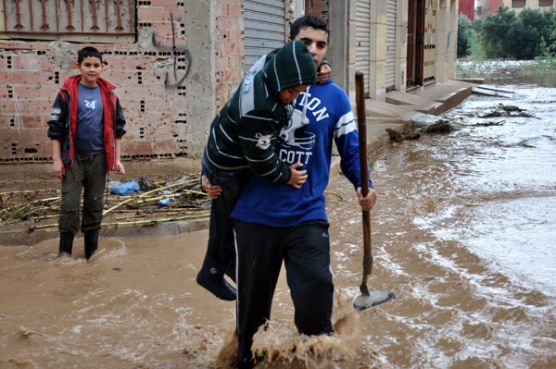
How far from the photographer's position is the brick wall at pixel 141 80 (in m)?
7.86

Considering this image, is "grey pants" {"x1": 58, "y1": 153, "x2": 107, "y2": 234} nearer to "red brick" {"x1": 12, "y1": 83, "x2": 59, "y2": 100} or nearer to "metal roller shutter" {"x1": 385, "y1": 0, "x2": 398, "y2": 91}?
"red brick" {"x1": 12, "y1": 83, "x2": 59, "y2": 100}

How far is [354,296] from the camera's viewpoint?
4852mm

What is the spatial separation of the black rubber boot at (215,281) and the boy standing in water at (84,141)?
7.57ft

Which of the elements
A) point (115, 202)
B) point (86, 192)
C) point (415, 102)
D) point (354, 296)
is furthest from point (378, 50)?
point (354, 296)

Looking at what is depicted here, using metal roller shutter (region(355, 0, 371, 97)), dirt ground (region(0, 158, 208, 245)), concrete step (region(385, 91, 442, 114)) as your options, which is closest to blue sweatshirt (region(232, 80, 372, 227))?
dirt ground (region(0, 158, 208, 245))

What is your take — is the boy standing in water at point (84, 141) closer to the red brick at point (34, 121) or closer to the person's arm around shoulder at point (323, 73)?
Result: the person's arm around shoulder at point (323, 73)

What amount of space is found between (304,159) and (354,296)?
209 cm

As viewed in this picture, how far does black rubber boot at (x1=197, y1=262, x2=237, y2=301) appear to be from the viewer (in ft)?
10.7

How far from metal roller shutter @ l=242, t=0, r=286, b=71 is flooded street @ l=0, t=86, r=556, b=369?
2.92 metres

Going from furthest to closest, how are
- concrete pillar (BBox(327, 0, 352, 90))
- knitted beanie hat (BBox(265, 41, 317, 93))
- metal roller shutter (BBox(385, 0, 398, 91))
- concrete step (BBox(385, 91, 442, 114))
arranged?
1. metal roller shutter (BBox(385, 0, 398, 91))
2. concrete step (BBox(385, 91, 442, 114))
3. concrete pillar (BBox(327, 0, 352, 90))
4. knitted beanie hat (BBox(265, 41, 317, 93))

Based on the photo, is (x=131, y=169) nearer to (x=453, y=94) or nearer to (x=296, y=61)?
(x=296, y=61)

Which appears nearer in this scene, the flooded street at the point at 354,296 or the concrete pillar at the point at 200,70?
the flooded street at the point at 354,296

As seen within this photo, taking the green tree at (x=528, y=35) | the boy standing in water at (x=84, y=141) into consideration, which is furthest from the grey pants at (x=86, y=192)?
the green tree at (x=528, y=35)

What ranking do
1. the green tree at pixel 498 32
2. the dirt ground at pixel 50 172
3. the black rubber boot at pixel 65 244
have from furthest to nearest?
the green tree at pixel 498 32 < the dirt ground at pixel 50 172 < the black rubber boot at pixel 65 244
